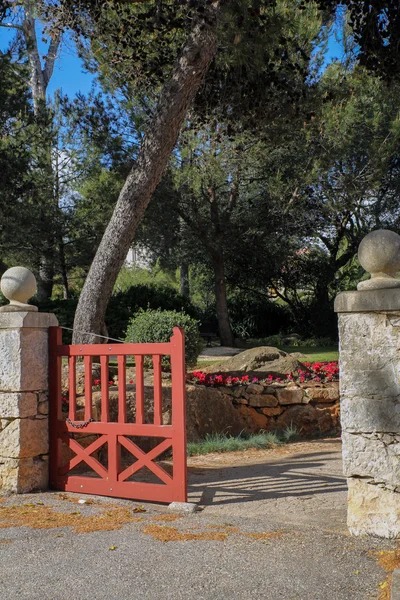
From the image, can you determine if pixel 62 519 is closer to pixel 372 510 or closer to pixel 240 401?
pixel 372 510

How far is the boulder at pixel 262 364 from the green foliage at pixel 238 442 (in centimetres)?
135

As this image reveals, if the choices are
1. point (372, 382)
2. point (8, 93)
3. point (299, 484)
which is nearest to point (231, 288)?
point (8, 93)

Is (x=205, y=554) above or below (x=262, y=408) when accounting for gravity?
below

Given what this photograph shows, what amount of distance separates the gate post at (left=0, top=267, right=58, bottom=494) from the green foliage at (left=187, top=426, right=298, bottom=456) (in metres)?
2.31

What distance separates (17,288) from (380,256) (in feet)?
10.2

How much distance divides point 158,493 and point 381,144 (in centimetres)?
1426

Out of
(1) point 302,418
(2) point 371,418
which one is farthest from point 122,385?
(1) point 302,418

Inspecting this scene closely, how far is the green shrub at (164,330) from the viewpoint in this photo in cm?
959

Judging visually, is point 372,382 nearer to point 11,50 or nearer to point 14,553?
point 14,553

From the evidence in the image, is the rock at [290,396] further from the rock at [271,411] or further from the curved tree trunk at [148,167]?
the curved tree trunk at [148,167]

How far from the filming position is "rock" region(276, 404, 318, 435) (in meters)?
8.73

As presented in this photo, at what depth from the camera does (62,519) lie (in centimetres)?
455

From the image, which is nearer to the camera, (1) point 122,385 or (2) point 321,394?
(1) point 122,385

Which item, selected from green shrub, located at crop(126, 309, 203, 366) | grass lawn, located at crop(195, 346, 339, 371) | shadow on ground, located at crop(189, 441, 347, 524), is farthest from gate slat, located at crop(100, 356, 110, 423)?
grass lawn, located at crop(195, 346, 339, 371)
